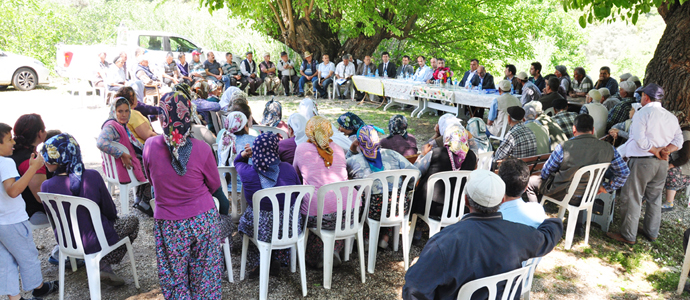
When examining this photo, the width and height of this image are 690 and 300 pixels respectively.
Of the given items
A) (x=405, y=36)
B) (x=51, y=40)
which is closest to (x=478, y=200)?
(x=405, y=36)

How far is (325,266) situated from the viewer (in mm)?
3256

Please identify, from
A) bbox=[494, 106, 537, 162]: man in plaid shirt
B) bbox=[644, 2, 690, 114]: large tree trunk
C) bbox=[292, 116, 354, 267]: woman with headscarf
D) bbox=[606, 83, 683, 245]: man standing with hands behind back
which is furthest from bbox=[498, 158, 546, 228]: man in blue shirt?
bbox=[644, 2, 690, 114]: large tree trunk

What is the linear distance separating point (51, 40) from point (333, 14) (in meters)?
10.2

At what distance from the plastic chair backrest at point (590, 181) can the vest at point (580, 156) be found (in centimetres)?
5

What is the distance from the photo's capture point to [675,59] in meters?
5.47

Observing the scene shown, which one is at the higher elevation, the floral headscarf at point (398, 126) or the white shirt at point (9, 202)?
the floral headscarf at point (398, 126)

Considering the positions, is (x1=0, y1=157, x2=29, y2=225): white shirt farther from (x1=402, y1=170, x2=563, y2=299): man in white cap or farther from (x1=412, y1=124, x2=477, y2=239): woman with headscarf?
(x1=412, y1=124, x2=477, y2=239): woman with headscarf

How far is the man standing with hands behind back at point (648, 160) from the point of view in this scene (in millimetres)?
4152

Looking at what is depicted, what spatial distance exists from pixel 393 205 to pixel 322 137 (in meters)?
0.82

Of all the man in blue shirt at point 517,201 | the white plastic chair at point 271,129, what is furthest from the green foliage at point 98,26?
the man in blue shirt at point 517,201

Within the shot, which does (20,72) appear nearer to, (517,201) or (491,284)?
(517,201)

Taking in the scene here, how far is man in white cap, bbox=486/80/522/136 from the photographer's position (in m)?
7.01

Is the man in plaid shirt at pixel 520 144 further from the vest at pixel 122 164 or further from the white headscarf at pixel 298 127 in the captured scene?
the vest at pixel 122 164

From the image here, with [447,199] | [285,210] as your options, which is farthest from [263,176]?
[447,199]
